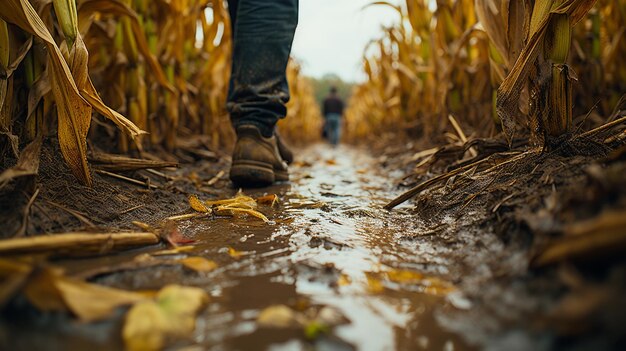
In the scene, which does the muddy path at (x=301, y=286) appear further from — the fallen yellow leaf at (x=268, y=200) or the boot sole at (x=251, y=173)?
the boot sole at (x=251, y=173)

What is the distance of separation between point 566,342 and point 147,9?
7.13ft

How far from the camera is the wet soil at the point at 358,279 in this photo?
46 cm

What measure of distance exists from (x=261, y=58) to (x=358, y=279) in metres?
1.10

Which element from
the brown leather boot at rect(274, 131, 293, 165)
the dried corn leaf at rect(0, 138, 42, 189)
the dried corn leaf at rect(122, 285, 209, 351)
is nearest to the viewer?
the dried corn leaf at rect(122, 285, 209, 351)

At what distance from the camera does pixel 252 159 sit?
1571mm

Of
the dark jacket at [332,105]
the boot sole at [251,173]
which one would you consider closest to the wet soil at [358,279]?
the boot sole at [251,173]

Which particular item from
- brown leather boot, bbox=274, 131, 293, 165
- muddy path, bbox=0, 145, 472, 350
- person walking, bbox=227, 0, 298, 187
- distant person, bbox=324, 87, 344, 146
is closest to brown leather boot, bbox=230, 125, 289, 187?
person walking, bbox=227, 0, 298, 187

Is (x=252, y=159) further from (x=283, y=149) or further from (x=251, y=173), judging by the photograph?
(x=283, y=149)

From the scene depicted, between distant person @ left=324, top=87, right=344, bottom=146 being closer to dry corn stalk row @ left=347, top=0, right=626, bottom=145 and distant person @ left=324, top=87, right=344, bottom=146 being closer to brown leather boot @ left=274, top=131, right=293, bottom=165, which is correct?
dry corn stalk row @ left=347, top=0, right=626, bottom=145

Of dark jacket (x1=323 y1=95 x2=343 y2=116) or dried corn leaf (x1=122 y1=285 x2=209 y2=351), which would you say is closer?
dried corn leaf (x1=122 y1=285 x2=209 y2=351)

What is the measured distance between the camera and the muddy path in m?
0.46

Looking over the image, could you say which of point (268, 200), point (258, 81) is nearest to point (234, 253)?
point (268, 200)

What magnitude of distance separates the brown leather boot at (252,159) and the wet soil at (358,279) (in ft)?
1.60

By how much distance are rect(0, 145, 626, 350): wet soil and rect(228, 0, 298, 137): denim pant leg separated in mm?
601
